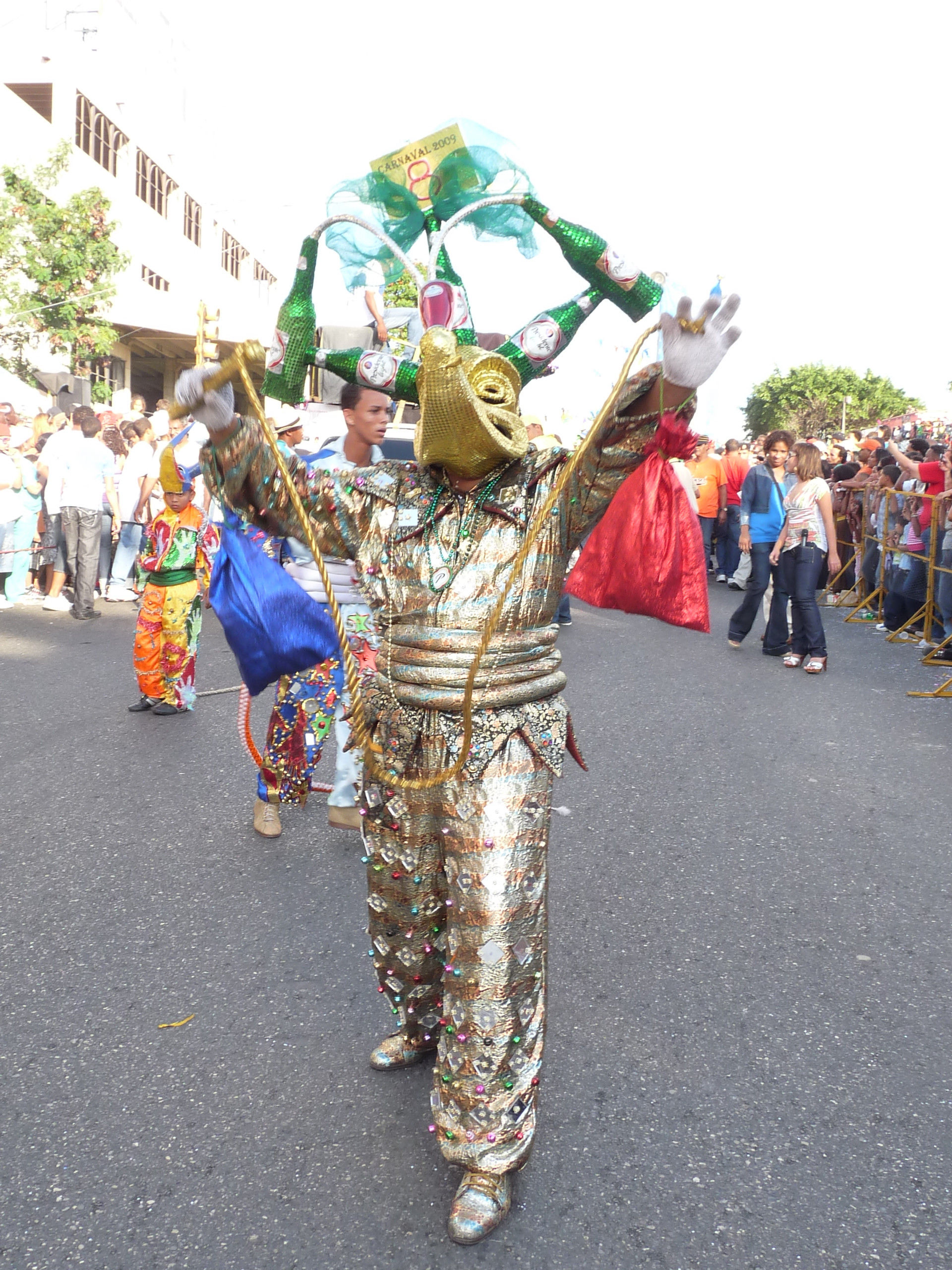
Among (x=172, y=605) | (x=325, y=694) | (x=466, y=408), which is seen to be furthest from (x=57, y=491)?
(x=466, y=408)

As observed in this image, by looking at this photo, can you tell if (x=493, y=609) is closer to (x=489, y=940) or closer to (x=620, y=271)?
(x=489, y=940)

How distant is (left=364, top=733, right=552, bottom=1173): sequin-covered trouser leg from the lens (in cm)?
242

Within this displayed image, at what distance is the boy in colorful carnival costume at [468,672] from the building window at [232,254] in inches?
1780

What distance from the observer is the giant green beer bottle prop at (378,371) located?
2652 millimetres

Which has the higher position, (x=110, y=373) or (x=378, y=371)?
(x=110, y=373)

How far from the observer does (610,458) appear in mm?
2447

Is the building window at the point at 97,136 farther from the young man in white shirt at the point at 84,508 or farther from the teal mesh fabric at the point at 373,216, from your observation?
the teal mesh fabric at the point at 373,216

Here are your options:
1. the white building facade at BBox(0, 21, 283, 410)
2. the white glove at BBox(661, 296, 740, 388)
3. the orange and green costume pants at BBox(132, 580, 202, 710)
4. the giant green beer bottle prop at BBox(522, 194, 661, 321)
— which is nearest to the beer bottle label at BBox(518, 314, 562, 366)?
the giant green beer bottle prop at BBox(522, 194, 661, 321)

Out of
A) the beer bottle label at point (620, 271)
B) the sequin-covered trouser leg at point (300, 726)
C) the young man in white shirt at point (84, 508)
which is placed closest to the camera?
the beer bottle label at point (620, 271)

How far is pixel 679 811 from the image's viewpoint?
5188 mm

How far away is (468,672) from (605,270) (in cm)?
104

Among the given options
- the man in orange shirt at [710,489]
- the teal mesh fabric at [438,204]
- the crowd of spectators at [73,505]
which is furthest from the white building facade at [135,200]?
the teal mesh fabric at [438,204]

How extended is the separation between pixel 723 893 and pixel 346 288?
8.60ft

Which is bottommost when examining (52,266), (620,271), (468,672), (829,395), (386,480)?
(468,672)
